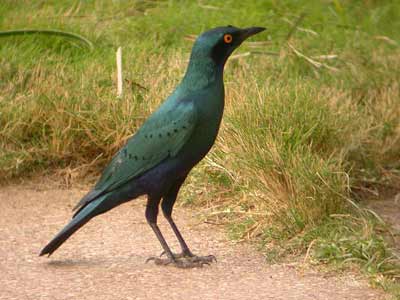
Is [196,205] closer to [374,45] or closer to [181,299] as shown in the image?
[181,299]

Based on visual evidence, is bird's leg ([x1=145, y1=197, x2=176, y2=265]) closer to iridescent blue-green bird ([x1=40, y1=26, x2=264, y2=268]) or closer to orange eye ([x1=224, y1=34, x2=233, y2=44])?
iridescent blue-green bird ([x1=40, y1=26, x2=264, y2=268])

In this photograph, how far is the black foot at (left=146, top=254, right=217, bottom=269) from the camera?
5.07 m

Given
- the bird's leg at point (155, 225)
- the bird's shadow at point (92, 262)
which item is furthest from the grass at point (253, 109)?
the bird's shadow at point (92, 262)

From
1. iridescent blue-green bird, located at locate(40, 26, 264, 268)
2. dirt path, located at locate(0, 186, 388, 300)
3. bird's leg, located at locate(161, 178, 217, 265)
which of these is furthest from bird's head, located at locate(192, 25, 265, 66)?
dirt path, located at locate(0, 186, 388, 300)

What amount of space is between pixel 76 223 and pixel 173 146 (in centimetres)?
56

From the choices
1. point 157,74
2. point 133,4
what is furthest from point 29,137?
A: point 133,4

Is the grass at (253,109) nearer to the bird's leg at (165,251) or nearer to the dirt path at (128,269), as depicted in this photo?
the dirt path at (128,269)

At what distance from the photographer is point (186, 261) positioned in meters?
5.09

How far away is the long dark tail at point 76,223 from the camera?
4980 millimetres

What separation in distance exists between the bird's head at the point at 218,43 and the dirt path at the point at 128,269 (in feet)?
3.16

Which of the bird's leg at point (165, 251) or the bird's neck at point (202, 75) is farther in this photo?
the bird's leg at point (165, 251)

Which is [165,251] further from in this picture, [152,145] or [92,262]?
[152,145]

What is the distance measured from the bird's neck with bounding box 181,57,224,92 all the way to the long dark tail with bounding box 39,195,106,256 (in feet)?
2.11

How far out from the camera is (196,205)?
6027 millimetres
